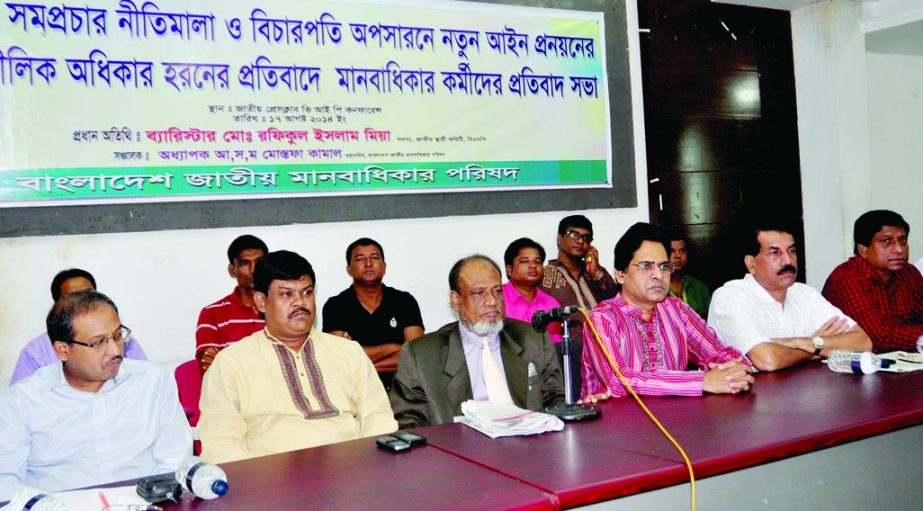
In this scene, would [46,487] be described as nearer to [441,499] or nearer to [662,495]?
[441,499]

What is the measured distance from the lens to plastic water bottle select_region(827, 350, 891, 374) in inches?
117

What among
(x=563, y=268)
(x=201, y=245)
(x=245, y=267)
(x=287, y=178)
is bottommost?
(x=563, y=268)

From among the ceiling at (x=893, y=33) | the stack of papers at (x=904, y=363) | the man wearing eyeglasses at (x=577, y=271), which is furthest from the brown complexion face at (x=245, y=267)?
the ceiling at (x=893, y=33)

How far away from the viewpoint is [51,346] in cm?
369

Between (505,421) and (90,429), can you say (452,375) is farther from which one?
(90,429)

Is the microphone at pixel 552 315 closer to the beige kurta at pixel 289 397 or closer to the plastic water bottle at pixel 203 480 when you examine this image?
the beige kurta at pixel 289 397

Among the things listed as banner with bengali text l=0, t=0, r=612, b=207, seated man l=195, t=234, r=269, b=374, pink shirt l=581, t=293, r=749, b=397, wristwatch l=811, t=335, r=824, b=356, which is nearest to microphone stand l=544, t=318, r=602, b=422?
pink shirt l=581, t=293, r=749, b=397

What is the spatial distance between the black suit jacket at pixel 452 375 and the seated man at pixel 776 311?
857 millimetres

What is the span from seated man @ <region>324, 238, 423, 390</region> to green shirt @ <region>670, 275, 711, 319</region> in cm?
204

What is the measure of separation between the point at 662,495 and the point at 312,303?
1539mm

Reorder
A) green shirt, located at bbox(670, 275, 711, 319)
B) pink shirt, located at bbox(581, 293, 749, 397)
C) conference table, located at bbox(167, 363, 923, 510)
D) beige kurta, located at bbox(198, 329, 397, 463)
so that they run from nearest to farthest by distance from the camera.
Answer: conference table, located at bbox(167, 363, 923, 510) < beige kurta, located at bbox(198, 329, 397, 463) < pink shirt, located at bbox(581, 293, 749, 397) < green shirt, located at bbox(670, 275, 711, 319)

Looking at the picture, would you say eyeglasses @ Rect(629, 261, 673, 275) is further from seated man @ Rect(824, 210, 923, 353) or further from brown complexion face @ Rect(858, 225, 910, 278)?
brown complexion face @ Rect(858, 225, 910, 278)

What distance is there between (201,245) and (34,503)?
108 inches

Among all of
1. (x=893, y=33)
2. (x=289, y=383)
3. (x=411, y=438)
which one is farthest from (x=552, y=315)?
(x=893, y=33)
